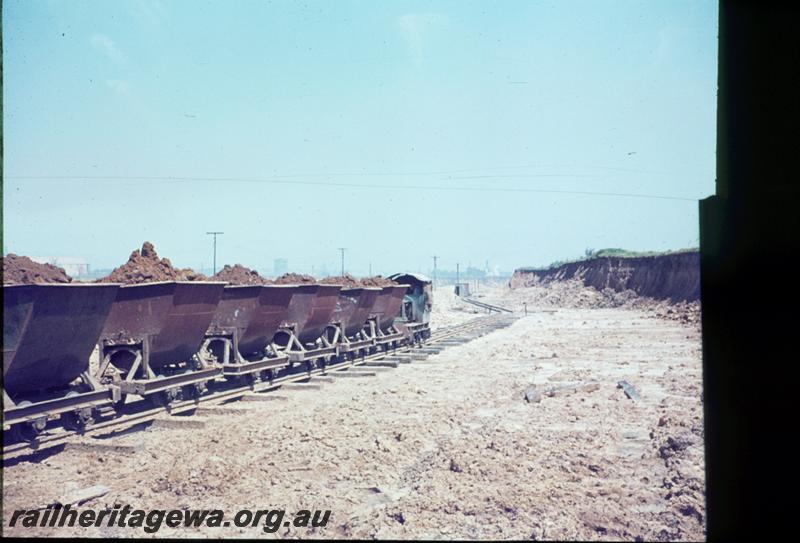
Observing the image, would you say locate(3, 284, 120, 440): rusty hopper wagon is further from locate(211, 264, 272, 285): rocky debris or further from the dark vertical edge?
the dark vertical edge

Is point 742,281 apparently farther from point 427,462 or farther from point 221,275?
point 221,275

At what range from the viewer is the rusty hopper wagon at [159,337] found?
8.55m

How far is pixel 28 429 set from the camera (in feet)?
23.0

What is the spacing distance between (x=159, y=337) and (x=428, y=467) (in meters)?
5.00

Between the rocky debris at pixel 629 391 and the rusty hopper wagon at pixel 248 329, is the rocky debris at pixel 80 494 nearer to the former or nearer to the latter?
the rusty hopper wagon at pixel 248 329

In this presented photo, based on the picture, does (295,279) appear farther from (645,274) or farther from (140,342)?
(645,274)

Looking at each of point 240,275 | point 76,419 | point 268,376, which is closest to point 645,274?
point 268,376

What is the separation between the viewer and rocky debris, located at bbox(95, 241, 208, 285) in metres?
8.98

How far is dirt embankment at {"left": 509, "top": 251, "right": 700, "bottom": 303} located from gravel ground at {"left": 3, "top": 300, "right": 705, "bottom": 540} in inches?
885

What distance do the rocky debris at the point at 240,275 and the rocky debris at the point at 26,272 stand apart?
4837 mm

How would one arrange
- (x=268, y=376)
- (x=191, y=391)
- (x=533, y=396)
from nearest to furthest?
1. (x=191, y=391)
2. (x=533, y=396)
3. (x=268, y=376)

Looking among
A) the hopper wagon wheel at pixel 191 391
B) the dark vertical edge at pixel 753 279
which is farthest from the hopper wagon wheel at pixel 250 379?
the dark vertical edge at pixel 753 279

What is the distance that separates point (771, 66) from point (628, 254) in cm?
5981

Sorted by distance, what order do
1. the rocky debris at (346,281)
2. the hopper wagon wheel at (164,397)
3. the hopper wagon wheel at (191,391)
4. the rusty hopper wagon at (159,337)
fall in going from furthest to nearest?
the rocky debris at (346,281) → the hopper wagon wheel at (191,391) → the hopper wagon wheel at (164,397) → the rusty hopper wagon at (159,337)
